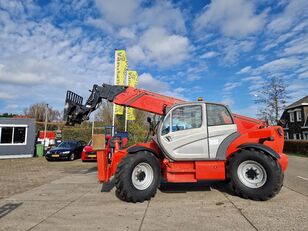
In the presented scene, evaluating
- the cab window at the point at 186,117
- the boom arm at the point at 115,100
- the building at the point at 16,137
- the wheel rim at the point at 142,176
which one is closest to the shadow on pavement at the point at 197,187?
the wheel rim at the point at 142,176

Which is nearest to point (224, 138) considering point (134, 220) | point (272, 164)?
point (272, 164)

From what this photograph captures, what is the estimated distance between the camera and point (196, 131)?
6.51 m

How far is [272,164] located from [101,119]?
3193 cm

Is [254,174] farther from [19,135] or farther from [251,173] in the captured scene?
[19,135]

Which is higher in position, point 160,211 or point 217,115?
point 217,115

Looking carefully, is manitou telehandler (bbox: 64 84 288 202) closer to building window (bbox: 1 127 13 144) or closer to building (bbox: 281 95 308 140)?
building window (bbox: 1 127 13 144)

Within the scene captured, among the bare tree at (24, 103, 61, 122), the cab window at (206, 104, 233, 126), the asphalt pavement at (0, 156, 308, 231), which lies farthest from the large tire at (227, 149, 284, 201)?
the bare tree at (24, 103, 61, 122)

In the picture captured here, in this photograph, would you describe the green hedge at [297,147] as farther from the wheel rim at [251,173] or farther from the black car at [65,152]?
the wheel rim at [251,173]

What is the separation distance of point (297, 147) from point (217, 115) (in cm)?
2076

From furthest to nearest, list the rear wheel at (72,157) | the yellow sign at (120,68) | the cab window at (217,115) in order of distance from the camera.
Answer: the yellow sign at (120,68) < the rear wheel at (72,157) < the cab window at (217,115)

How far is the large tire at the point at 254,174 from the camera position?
5.90 m

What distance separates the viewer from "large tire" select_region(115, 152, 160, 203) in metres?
6.01

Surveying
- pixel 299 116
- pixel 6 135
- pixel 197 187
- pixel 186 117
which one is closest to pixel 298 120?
→ pixel 299 116

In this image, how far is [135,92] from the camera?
7855 mm
